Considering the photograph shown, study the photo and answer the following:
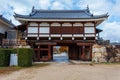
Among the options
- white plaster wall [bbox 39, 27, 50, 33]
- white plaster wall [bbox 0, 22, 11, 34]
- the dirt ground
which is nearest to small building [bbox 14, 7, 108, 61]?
white plaster wall [bbox 39, 27, 50, 33]

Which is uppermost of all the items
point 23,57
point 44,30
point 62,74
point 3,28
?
point 3,28

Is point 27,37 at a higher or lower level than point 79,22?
lower

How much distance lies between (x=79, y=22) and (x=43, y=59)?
751 centimetres

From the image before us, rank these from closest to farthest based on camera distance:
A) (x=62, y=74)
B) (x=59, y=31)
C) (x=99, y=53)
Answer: (x=62, y=74), (x=99, y=53), (x=59, y=31)

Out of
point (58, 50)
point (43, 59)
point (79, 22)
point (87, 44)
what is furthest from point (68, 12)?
point (58, 50)

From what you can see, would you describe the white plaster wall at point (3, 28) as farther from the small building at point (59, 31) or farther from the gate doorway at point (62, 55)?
the gate doorway at point (62, 55)

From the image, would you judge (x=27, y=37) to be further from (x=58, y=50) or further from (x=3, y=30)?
(x=58, y=50)

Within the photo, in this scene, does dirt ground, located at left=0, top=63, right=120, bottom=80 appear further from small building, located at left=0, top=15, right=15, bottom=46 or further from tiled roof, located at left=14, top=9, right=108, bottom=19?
tiled roof, located at left=14, top=9, right=108, bottom=19

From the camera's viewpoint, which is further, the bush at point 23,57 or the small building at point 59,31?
the small building at point 59,31

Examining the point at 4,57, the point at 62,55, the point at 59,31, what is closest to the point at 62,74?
the point at 4,57

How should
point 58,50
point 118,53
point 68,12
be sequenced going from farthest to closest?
point 58,50 → point 68,12 → point 118,53

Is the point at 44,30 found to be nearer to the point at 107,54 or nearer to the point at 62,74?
the point at 107,54

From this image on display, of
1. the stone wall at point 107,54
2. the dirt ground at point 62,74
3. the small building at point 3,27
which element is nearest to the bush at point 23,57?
the dirt ground at point 62,74

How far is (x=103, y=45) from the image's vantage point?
2920 cm
